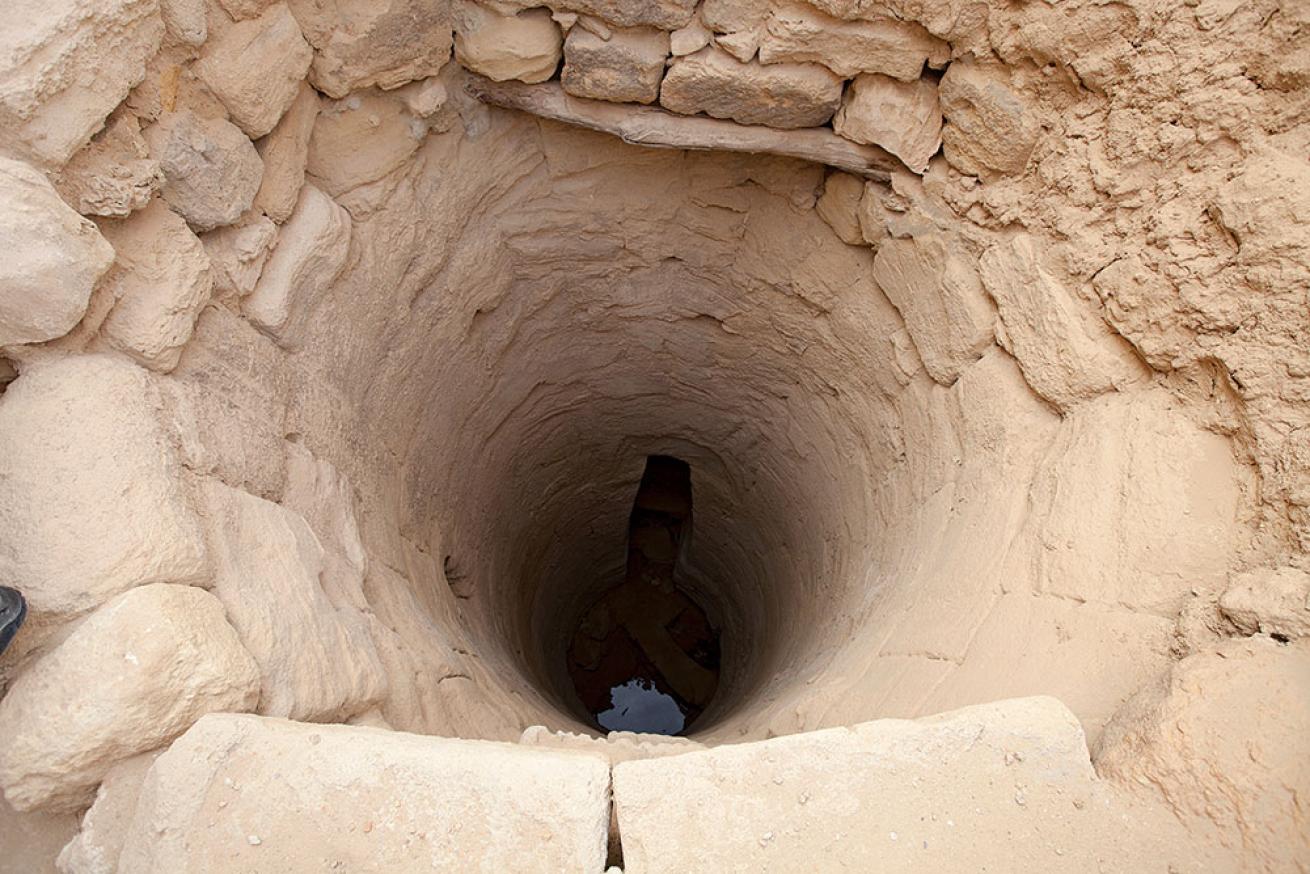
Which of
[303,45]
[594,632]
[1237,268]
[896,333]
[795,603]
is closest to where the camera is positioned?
[1237,268]

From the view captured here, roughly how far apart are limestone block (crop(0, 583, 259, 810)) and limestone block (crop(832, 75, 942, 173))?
2.41 metres

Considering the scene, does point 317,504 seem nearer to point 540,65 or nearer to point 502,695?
point 502,695

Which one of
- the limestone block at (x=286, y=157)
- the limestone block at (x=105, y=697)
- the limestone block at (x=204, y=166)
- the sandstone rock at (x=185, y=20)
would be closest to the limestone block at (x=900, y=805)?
the limestone block at (x=105, y=697)

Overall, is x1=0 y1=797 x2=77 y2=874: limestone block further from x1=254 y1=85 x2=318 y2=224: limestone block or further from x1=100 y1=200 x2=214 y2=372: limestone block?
x1=254 y1=85 x2=318 y2=224: limestone block

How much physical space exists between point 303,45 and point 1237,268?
100 inches

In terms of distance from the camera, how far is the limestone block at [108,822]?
4.75 feet

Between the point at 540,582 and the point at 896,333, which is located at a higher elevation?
the point at 896,333

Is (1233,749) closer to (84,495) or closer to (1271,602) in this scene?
(1271,602)

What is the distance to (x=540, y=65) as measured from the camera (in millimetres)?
2562

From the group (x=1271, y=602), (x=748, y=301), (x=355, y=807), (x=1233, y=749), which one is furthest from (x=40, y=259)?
(x=748, y=301)

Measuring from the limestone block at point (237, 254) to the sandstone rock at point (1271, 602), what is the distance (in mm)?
2548

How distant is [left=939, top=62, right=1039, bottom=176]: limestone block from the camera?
7.48 ft

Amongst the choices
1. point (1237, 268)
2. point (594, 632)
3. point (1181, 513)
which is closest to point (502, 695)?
point (1181, 513)

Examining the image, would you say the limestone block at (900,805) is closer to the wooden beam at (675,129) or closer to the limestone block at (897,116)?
the limestone block at (897,116)
